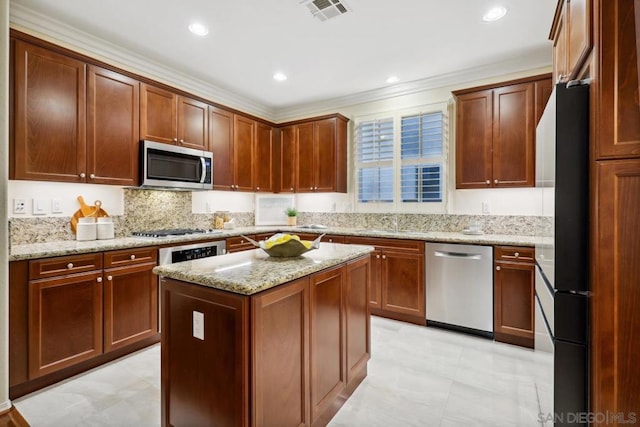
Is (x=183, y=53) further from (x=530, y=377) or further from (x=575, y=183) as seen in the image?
(x=530, y=377)

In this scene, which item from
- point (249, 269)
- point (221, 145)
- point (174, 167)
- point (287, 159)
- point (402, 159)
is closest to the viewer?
point (249, 269)

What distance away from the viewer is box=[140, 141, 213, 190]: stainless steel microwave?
309cm

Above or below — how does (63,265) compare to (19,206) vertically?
below

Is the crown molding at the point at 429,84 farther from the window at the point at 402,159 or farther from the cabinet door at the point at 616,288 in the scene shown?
the cabinet door at the point at 616,288


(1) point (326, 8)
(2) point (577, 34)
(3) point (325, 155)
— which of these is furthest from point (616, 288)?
(3) point (325, 155)

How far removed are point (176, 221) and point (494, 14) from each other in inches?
153

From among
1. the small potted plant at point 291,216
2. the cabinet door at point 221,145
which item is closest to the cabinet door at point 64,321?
the cabinet door at point 221,145

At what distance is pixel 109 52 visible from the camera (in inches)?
119

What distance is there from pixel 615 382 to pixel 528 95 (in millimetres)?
2759

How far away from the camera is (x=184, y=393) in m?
1.48

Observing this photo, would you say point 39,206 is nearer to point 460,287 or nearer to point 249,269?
point 249,269

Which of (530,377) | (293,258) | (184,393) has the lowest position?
(530,377)

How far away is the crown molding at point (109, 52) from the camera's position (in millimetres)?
2508

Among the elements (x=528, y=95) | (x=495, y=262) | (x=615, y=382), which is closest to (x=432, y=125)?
(x=528, y=95)
